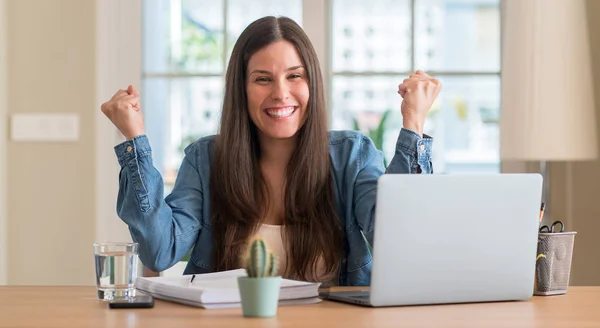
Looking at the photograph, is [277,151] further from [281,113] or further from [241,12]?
[241,12]

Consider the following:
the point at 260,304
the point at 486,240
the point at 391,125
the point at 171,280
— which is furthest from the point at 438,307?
the point at 391,125

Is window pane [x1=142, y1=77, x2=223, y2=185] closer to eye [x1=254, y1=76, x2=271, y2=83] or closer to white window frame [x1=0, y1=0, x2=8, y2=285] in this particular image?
white window frame [x1=0, y1=0, x2=8, y2=285]

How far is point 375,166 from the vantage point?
2262 millimetres

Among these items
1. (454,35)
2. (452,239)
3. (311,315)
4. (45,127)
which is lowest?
(311,315)

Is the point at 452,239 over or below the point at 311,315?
over

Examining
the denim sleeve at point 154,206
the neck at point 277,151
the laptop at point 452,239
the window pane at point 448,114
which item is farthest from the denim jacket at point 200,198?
the window pane at point 448,114

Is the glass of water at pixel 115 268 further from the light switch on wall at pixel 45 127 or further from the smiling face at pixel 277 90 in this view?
the light switch on wall at pixel 45 127

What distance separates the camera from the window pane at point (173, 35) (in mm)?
3760

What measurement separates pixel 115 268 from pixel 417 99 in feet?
2.50

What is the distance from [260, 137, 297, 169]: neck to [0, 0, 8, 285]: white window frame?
1642 mm

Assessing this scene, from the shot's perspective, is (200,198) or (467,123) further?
(467,123)

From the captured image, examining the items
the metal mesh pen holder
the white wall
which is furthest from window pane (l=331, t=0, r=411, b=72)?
the metal mesh pen holder

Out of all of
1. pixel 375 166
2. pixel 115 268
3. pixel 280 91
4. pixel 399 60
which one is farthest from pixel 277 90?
pixel 399 60

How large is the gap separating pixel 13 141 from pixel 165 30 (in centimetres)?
73
